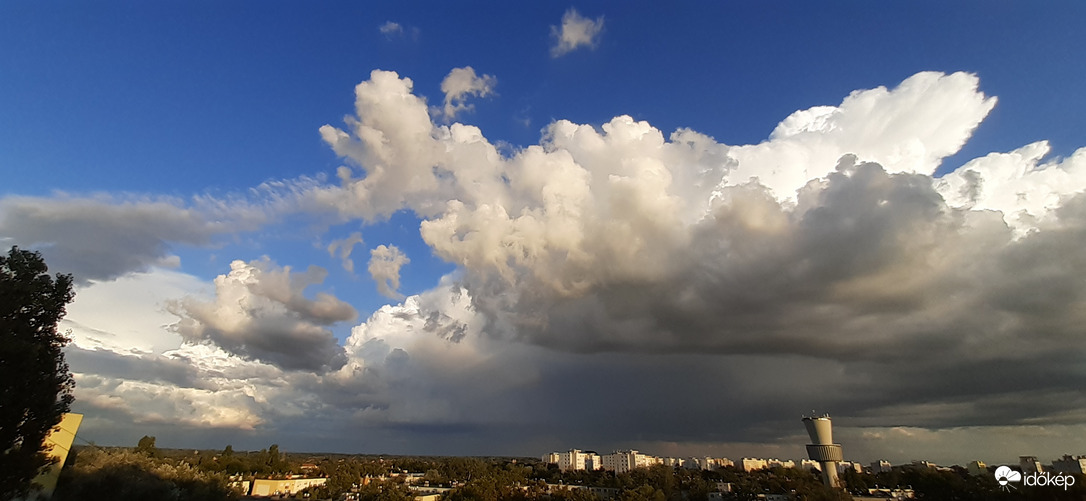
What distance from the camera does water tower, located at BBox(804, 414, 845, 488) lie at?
401 ft

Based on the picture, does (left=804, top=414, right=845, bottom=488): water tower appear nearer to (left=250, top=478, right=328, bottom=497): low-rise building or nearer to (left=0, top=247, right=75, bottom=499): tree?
(left=250, top=478, right=328, bottom=497): low-rise building

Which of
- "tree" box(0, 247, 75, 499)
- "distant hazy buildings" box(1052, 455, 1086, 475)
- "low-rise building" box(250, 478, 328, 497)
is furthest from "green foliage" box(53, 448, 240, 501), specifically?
"distant hazy buildings" box(1052, 455, 1086, 475)

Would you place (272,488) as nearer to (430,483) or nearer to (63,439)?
(430,483)

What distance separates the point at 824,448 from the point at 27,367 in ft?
467

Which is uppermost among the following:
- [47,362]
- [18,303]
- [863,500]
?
[18,303]

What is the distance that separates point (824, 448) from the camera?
12375cm

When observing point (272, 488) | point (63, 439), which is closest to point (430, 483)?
point (272, 488)

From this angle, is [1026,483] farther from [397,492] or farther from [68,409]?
[68,409]

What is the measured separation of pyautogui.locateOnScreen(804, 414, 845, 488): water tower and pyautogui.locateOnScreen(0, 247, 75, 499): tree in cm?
13972

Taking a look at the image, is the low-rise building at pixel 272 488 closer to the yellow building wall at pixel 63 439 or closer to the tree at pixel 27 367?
the yellow building wall at pixel 63 439

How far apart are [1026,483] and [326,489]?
12037cm

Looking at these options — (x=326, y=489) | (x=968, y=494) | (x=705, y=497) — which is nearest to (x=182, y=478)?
(x=326, y=489)

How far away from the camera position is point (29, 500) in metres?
31.4

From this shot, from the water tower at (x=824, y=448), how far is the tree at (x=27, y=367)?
140 metres
